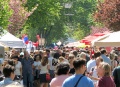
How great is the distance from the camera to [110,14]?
1518 inches

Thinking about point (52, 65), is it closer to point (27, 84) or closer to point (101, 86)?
point (27, 84)

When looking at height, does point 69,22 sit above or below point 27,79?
above

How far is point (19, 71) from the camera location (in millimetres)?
19344

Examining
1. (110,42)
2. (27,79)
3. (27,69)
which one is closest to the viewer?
(110,42)

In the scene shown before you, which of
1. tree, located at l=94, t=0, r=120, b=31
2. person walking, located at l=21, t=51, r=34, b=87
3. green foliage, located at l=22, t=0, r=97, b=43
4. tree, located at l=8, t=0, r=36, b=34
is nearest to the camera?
person walking, located at l=21, t=51, r=34, b=87

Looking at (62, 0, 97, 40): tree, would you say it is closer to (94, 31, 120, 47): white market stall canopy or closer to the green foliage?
the green foliage

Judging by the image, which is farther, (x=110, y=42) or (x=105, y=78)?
(x=110, y=42)

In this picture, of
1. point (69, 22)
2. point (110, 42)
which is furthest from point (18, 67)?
point (69, 22)

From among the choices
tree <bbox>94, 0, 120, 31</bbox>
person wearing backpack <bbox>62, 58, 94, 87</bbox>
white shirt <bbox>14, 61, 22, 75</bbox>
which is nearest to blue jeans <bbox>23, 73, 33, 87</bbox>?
white shirt <bbox>14, 61, 22, 75</bbox>

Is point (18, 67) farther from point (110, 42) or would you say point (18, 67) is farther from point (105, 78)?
point (105, 78)

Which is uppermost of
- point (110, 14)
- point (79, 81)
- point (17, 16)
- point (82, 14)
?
point (82, 14)

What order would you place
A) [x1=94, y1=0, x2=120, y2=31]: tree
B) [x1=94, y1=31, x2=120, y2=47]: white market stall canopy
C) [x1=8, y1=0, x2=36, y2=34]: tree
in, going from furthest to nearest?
1. [x1=8, y1=0, x2=36, y2=34]: tree
2. [x1=94, y1=0, x2=120, y2=31]: tree
3. [x1=94, y1=31, x2=120, y2=47]: white market stall canopy

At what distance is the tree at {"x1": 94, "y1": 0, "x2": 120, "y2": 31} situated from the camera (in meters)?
37.2

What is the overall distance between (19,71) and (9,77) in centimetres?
972
